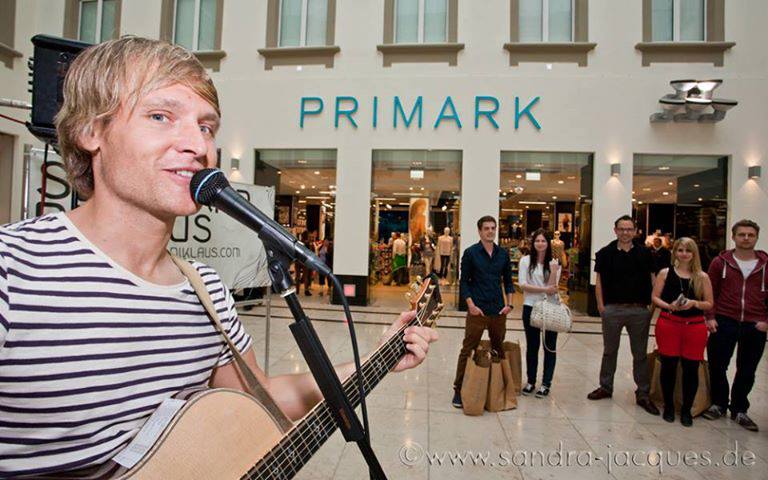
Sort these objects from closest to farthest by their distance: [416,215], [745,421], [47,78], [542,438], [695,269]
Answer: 1. [47,78]
2. [542,438]
3. [745,421]
4. [695,269]
5. [416,215]

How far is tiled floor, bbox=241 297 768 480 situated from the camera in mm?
2838

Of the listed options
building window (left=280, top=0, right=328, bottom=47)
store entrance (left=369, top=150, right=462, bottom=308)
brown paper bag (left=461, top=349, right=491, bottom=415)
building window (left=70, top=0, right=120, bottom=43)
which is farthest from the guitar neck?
→ building window (left=70, top=0, right=120, bottom=43)

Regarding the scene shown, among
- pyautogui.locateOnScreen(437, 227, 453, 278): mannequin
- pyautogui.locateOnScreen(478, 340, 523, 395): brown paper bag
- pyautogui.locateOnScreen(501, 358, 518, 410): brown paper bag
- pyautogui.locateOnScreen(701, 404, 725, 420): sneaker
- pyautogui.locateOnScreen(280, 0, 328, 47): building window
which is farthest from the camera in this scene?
pyautogui.locateOnScreen(437, 227, 453, 278): mannequin

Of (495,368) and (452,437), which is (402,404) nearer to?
(452,437)

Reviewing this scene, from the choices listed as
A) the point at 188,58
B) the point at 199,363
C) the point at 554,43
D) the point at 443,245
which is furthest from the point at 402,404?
the point at 554,43

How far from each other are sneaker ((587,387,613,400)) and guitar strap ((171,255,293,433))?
12.7ft

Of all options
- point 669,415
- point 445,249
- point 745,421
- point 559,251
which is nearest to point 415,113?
point 445,249

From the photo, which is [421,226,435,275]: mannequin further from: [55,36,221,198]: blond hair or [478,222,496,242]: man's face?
[55,36,221,198]: blond hair

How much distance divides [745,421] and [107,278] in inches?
192

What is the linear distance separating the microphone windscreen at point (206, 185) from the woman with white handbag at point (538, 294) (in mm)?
3938

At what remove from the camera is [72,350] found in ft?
2.90

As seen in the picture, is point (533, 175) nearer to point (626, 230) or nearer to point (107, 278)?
point (626, 230)

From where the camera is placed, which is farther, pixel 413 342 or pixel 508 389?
pixel 508 389

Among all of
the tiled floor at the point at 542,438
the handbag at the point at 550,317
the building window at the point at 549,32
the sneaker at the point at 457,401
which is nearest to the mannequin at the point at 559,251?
the building window at the point at 549,32
